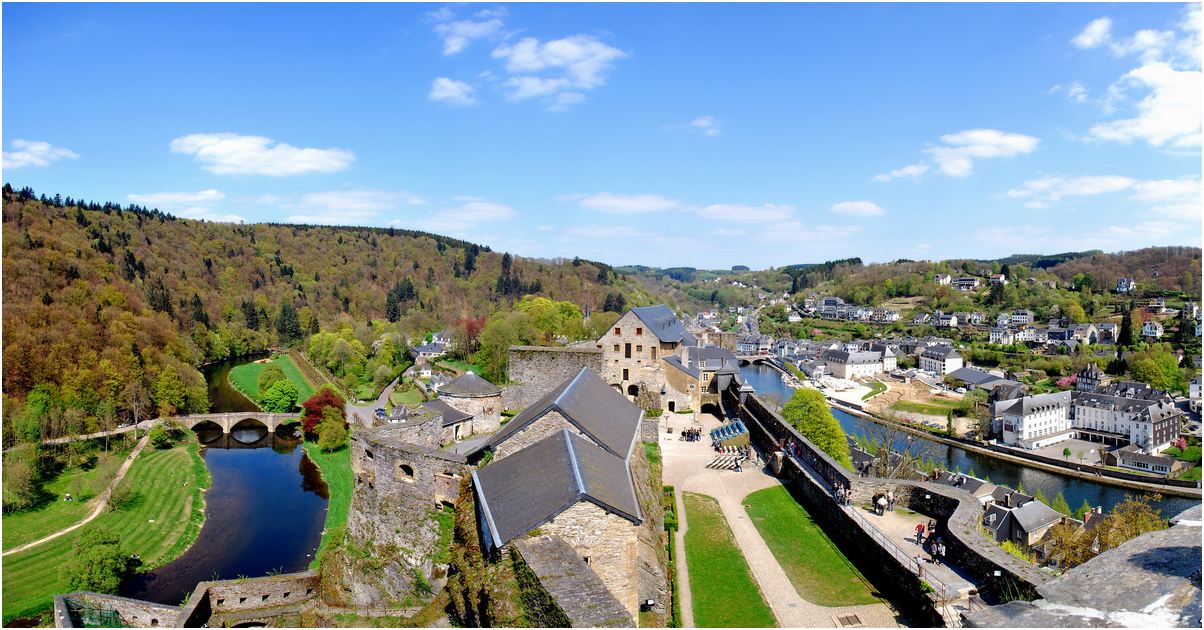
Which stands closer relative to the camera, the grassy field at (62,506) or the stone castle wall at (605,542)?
the stone castle wall at (605,542)

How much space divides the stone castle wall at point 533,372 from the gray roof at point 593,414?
23.0 feet

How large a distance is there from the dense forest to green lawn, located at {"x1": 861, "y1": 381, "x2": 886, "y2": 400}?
43.4 meters

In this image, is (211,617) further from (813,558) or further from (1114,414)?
(1114,414)

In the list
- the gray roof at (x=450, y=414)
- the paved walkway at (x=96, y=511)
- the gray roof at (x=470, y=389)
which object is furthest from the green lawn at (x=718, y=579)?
the paved walkway at (x=96, y=511)

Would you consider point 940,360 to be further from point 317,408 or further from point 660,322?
point 317,408

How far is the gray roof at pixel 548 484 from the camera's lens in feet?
33.3

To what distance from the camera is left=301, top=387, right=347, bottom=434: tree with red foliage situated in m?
42.1

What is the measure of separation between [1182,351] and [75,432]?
10946cm

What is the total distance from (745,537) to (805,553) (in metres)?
1.35

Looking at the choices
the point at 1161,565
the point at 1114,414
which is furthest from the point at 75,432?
the point at 1114,414

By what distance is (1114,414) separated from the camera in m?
53.3

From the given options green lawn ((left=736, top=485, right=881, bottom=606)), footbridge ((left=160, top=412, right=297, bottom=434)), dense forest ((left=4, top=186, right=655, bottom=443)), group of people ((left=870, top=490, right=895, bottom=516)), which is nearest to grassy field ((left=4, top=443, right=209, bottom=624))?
footbridge ((left=160, top=412, right=297, bottom=434))

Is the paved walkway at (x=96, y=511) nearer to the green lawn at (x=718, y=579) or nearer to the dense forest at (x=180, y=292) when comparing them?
the dense forest at (x=180, y=292)

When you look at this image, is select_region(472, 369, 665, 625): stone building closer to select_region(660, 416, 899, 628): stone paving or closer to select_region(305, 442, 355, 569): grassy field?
select_region(660, 416, 899, 628): stone paving
